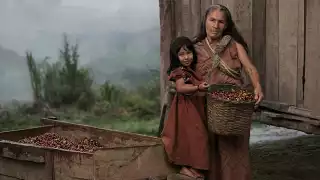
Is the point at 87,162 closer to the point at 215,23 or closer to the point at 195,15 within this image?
the point at 215,23

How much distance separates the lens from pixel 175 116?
3.98m

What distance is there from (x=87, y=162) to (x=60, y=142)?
1246 millimetres

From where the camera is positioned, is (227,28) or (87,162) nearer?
(87,162)

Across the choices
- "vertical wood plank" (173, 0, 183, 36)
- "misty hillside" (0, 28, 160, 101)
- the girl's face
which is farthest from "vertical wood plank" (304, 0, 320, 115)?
"misty hillside" (0, 28, 160, 101)

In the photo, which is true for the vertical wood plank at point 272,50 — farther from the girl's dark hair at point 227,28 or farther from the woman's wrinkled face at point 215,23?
the woman's wrinkled face at point 215,23

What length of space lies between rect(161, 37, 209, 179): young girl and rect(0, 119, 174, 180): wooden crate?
14cm

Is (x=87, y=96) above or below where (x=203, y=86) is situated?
below

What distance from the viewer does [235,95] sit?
3.67 meters

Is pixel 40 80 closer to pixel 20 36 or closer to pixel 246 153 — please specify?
pixel 20 36

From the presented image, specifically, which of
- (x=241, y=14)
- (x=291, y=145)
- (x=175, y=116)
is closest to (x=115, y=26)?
(x=291, y=145)

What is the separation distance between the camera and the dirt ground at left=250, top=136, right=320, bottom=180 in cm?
656

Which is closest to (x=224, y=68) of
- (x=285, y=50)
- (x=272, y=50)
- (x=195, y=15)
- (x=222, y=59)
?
(x=222, y=59)

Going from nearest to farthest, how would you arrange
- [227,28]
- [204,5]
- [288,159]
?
[227,28]
[204,5]
[288,159]

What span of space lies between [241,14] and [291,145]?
3.73 m
